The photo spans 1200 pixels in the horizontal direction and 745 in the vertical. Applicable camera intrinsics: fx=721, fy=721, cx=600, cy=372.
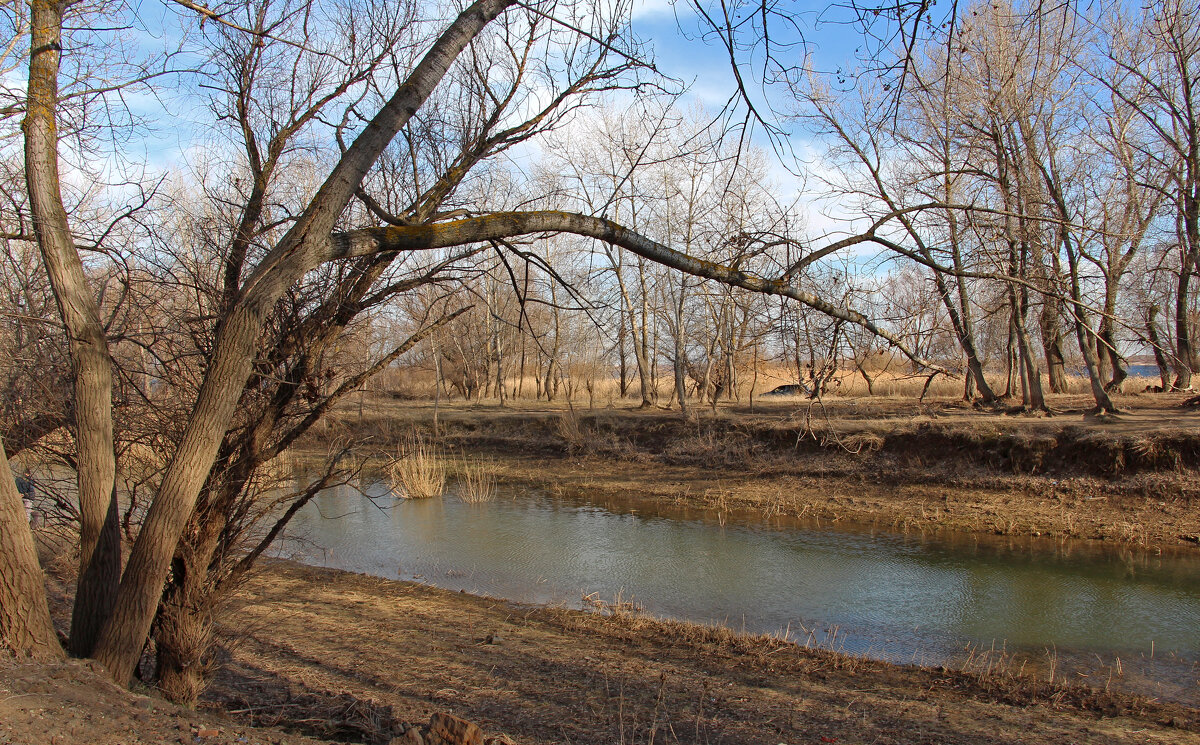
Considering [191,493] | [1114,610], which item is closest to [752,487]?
[1114,610]

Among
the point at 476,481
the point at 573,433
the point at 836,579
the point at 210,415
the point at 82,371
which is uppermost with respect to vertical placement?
the point at 82,371

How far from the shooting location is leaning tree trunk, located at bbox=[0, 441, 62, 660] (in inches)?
132

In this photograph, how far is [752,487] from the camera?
17.0 meters

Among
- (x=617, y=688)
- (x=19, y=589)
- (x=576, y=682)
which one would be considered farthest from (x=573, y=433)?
(x=19, y=589)

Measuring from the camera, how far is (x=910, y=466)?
→ 16.1 m

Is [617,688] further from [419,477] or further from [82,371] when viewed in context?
[419,477]

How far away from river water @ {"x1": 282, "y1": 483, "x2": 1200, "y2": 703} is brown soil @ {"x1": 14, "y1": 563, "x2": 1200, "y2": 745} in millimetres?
999

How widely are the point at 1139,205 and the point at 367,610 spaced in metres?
17.7

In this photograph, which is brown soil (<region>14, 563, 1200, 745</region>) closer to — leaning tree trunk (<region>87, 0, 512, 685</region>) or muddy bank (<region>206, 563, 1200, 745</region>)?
→ muddy bank (<region>206, 563, 1200, 745</region>)

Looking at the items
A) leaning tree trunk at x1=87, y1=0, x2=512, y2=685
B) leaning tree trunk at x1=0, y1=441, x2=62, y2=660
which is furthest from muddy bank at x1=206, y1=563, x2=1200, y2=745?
leaning tree trunk at x1=0, y1=441, x2=62, y2=660

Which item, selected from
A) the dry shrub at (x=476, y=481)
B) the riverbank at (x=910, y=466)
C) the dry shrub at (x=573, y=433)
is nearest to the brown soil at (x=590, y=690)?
the riverbank at (x=910, y=466)

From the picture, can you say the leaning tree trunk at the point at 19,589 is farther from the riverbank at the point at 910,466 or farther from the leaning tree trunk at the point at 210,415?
the riverbank at the point at 910,466

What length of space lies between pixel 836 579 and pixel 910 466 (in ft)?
21.1

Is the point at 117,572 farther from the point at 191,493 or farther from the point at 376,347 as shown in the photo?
the point at 376,347
